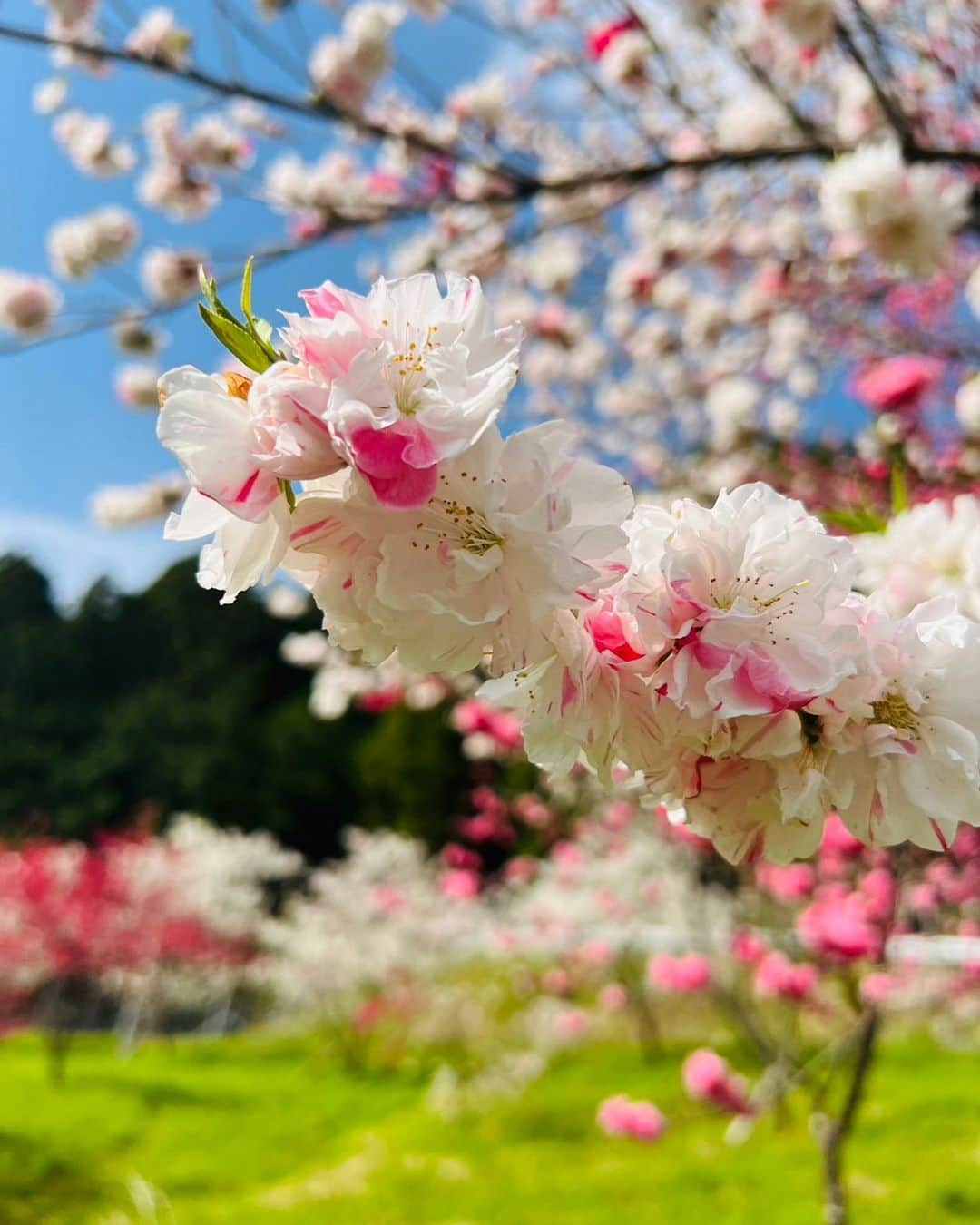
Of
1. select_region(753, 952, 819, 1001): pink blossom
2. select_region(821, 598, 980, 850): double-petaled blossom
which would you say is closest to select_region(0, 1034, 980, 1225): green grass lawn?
select_region(753, 952, 819, 1001): pink blossom

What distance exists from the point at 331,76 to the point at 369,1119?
457 centimetres

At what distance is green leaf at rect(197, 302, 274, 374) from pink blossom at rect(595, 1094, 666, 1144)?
10.2 feet

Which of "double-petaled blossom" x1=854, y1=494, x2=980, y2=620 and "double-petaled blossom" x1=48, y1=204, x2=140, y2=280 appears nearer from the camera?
"double-petaled blossom" x1=854, y1=494, x2=980, y2=620

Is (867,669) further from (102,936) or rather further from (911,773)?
(102,936)

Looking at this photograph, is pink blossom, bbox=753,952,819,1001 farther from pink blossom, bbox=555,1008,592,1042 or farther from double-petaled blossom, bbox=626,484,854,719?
pink blossom, bbox=555,1008,592,1042

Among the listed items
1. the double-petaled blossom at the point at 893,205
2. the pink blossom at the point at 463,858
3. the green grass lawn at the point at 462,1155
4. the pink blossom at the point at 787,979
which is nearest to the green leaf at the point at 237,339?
the double-petaled blossom at the point at 893,205

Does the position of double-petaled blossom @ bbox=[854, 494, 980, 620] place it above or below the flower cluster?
below


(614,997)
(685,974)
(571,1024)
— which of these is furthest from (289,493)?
(614,997)

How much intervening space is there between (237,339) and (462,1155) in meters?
4.09

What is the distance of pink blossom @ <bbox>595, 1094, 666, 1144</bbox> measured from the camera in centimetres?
298

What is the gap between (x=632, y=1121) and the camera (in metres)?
3.03

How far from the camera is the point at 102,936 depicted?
8102mm

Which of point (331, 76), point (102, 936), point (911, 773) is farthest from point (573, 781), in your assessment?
point (102, 936)

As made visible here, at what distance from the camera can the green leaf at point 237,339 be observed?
41 centimetres
